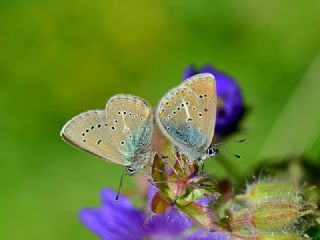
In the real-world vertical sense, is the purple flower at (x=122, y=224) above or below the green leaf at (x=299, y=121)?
below

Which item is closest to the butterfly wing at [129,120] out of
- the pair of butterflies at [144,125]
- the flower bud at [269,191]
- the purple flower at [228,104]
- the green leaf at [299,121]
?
the pair of butterflies at [144,125]

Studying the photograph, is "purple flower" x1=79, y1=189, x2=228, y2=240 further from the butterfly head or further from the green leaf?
the green leaf

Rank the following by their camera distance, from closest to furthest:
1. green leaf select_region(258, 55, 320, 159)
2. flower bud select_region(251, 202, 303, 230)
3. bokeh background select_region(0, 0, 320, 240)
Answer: flower bud select_region(251, 202, 303, 230)
green leaf select_region(258, 55, 320, 159)
bokeh background select_region(0, 0, 320, 240)

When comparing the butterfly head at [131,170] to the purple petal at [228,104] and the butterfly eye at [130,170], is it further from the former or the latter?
the purple petal at [228,104]

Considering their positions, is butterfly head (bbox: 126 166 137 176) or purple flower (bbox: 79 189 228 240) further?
purple flower (bbox: 79 189 228 240)

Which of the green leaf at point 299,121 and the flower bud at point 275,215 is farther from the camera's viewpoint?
the green leaf at point 299,121

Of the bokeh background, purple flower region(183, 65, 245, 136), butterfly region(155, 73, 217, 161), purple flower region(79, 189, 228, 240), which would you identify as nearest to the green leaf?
the bokeh background

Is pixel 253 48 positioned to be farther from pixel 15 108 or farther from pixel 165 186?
pixel 165 186

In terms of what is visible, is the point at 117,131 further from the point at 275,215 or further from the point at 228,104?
the point at 228,104

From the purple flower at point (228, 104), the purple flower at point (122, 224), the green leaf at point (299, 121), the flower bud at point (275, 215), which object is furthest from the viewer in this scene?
the green leaf at point (299, 121)
